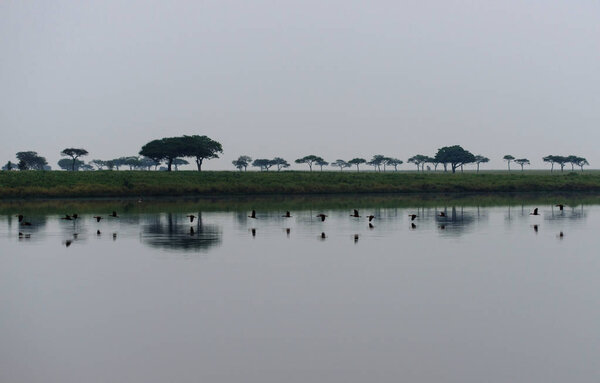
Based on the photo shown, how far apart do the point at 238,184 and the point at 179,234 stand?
7241 centimetres

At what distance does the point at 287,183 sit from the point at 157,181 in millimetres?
20220

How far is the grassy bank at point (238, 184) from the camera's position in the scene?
107188 mm

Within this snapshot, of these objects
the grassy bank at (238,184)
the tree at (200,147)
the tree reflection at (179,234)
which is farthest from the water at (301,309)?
the tree at (200,147)

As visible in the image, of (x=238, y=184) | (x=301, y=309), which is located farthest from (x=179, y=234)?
(x=238, y=184)

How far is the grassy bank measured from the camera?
10719 cm

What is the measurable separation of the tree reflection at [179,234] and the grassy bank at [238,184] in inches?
1932

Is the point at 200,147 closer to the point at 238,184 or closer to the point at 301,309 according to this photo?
the point at 238,184

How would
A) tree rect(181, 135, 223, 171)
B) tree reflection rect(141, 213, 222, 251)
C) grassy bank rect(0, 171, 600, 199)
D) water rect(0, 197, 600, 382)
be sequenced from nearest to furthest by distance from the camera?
1. water rect(0, 197, 600, 382)
2. tree reflection rect(141, 213, 222, 251)
3. grassy bank rect(0, 171, 600, 199)
4. tree rect(181, 135, 223, 171)

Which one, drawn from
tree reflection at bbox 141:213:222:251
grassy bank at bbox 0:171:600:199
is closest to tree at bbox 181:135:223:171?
grassy bank at bbox 0:171:600:199

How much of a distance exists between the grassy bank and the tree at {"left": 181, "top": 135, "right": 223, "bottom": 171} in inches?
974

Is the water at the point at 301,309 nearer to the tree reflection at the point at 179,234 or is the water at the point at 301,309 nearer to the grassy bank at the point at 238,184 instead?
the tree reflection at the point at 179,234

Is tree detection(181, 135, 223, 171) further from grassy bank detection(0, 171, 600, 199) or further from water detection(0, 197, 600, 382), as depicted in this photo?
water detection(0, 197, 600, 382)

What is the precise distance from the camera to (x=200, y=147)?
159 m

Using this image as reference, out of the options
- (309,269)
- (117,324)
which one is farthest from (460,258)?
(117,324)
